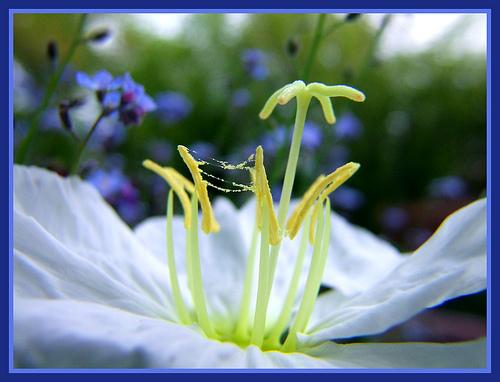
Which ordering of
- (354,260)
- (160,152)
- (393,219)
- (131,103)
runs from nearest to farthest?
(131,103) < (354,260) < (160,152) < (393,219)

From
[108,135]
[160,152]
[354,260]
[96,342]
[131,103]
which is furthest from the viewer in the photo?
[160,152]

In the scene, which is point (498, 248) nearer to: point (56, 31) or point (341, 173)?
point (341, 173)

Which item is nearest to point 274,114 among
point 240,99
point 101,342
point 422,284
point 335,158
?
point 240,99

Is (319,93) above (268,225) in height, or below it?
above

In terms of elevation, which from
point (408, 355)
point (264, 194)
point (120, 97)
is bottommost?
point (408, 355)

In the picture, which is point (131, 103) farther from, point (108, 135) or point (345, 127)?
point (345, 127)

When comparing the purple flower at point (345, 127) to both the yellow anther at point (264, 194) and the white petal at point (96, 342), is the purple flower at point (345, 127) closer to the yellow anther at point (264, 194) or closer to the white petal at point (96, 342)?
the yellow anther at point (264, 194)

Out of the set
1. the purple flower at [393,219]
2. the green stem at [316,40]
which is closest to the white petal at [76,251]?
the green stem at [316,40]
